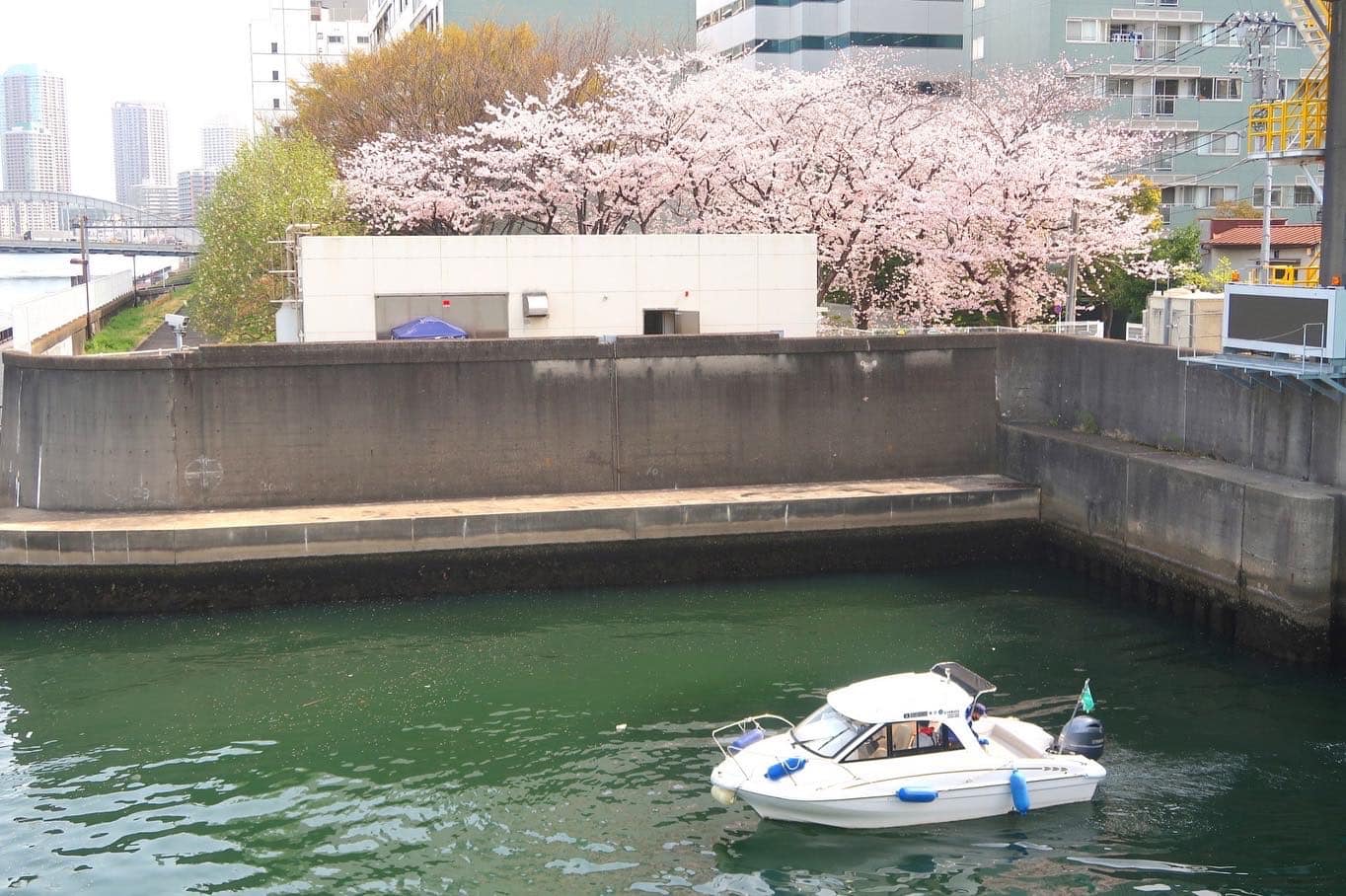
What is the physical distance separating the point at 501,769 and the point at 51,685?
831 centimetres

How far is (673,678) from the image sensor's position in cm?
2128

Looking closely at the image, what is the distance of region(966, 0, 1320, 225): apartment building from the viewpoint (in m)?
59.4

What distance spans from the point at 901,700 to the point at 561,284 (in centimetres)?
1736

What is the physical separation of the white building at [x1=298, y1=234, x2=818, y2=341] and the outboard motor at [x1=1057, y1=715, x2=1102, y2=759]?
1691 cm

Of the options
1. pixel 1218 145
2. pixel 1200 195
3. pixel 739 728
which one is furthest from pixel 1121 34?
pixel 739 728

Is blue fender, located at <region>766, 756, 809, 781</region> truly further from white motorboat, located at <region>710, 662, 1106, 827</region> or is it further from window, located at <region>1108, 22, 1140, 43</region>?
window, located at <region>1108, 22, 1140, 43</region>

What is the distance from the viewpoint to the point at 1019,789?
16.3 m

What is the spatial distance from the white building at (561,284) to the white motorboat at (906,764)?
16.5 meters

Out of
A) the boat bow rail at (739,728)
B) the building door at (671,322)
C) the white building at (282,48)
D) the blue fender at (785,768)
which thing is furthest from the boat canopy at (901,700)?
the white building at (282,48)

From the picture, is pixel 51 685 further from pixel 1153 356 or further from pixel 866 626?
pixel 1153 356

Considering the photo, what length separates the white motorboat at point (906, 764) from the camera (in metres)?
16.1

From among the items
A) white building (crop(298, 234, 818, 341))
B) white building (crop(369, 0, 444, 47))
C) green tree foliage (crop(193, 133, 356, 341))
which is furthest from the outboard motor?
white building (crop(369, 0, 444, 47))

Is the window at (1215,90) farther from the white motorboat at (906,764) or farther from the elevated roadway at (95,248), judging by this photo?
the elevated roadway at (95,248)

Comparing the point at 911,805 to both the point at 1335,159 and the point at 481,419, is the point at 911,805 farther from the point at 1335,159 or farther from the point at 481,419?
the point at 481,419
